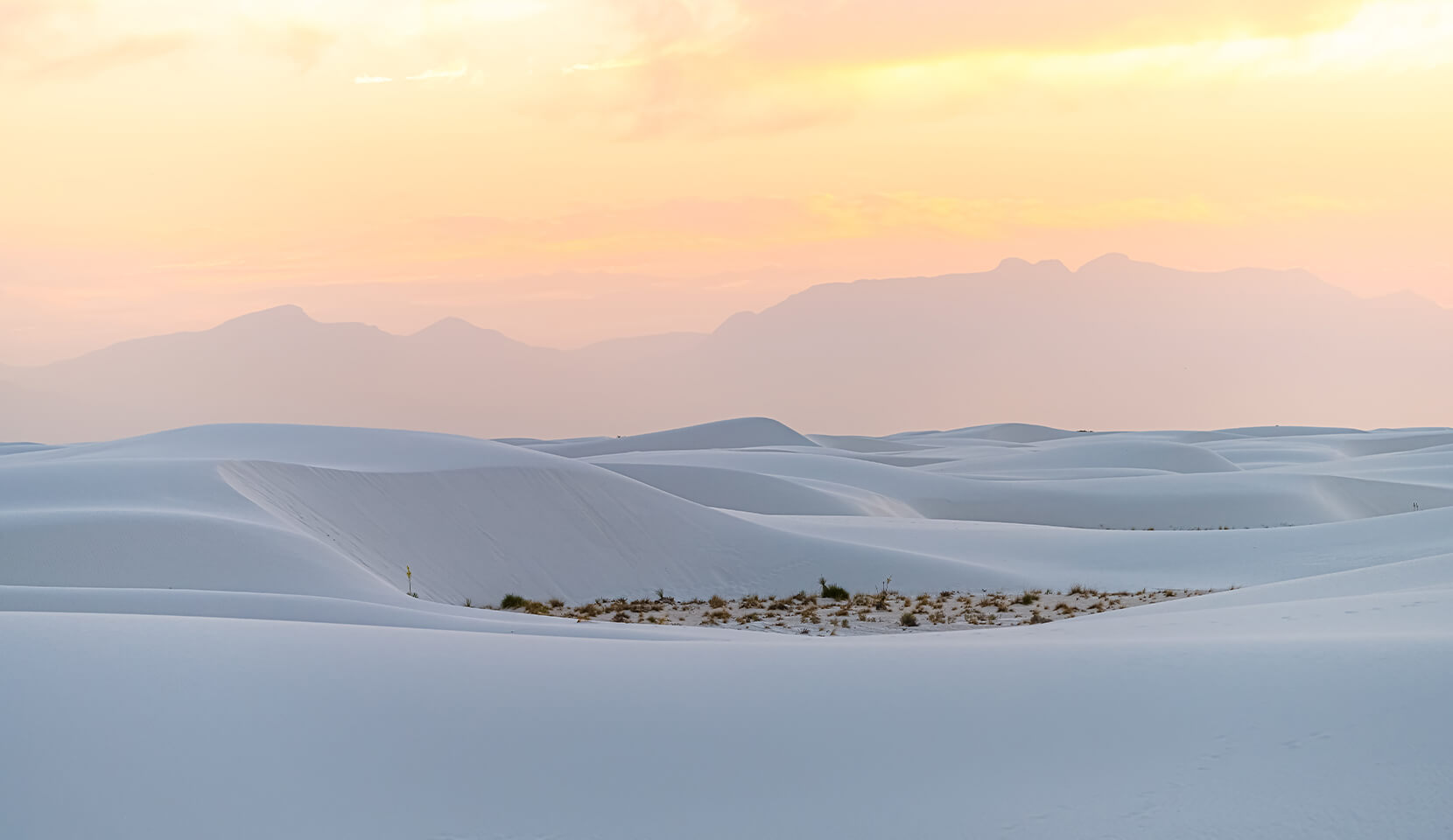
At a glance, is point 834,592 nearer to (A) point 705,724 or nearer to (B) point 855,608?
(B) point 855,608

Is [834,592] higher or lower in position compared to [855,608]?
A: higher

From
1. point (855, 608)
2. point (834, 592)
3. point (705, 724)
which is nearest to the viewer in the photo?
point (705, 724)

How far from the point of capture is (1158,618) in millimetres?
9531

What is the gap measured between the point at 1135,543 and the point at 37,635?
69.1ft

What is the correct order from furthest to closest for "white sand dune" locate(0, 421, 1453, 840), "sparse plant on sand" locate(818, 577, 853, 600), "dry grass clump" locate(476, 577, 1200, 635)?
1. "sparse plant on sand" locate(818, 577, 853, 600)
2. "dry grass clump" locate(476, 577, 1200, 635)
3. "white sand dune" locate(0, 421, 1453, 840)

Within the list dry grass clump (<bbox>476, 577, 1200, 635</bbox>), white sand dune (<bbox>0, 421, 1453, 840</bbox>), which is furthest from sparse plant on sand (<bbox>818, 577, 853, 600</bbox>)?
white sand dune (<bbox>0, 421, 1453, 840</bbox>)

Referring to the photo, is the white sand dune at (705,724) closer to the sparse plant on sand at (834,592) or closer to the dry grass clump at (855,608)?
the dry grass clump at (855,608)

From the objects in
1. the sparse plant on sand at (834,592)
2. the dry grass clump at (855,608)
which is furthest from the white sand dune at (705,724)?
the sparse plant on sand at (834,592)

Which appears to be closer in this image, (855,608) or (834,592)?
(855,608)

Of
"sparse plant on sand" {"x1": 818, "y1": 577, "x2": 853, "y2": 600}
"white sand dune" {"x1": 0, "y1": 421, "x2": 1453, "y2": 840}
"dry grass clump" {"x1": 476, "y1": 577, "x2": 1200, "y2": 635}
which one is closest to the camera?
Answer: "white sand dune" {"x1": 0, "y1": 421, "x2": 1453, "y2": 840}

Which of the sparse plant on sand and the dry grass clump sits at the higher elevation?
the sparse plant on sand

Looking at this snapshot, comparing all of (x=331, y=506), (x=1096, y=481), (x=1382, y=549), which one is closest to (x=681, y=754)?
(x=331, y=506)

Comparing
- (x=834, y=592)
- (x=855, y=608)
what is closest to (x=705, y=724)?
(x=855, y=608)

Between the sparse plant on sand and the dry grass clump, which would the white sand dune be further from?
the sparse plant on sand
